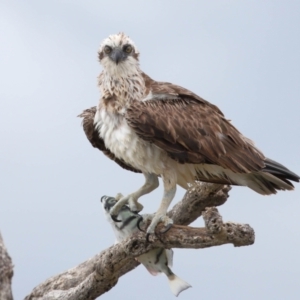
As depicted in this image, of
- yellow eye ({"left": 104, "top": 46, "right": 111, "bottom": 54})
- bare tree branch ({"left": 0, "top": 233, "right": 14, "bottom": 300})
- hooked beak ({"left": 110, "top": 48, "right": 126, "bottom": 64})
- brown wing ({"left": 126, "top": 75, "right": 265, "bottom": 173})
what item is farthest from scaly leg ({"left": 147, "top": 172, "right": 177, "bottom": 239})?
bare tree branch ({"left": 0, "top": 233, "right": 14, "bottom": 300})

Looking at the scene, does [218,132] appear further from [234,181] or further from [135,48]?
[135,48]

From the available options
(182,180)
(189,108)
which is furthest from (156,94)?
(182,180)

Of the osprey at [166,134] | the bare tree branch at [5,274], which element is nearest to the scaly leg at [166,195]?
the osprey at [166,134]

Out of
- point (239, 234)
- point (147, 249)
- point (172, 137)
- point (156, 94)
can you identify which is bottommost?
point (239, 234)

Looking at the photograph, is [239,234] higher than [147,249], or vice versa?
[147,249]

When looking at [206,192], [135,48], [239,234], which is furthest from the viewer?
[206,192]

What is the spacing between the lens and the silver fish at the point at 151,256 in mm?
9211

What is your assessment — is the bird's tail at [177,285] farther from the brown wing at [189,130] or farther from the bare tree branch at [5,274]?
the bare tree branch at [5,274]

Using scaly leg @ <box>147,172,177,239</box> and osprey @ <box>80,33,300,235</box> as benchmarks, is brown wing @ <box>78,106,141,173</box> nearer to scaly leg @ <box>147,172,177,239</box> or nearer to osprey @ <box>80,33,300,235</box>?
osprey @ <box>80,33,300,235</box>

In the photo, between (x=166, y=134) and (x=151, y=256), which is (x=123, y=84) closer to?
(x=166, y=134)

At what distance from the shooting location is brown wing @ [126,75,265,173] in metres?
8.80

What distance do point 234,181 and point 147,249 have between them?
128 cm

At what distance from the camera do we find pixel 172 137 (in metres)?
8.81

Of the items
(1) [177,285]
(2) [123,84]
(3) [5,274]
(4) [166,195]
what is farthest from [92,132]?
(1) [177,285]
